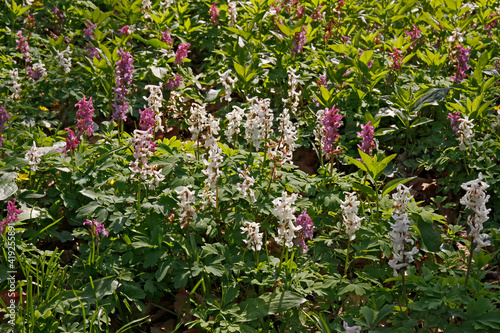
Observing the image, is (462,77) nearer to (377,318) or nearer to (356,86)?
(356,86)

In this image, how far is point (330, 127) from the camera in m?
3.32

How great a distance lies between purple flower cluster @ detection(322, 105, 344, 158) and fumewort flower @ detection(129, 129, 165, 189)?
3.90 feet

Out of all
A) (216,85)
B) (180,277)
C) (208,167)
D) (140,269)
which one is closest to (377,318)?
(180,277)

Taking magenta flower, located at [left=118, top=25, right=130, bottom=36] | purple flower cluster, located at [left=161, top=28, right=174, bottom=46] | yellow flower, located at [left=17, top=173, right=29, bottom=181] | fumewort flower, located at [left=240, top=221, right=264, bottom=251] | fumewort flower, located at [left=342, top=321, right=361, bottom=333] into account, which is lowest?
fumewort flower, located at [left=342, top=321, right=361, bottom=333]

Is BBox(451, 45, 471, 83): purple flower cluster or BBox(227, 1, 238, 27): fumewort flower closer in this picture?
BBox(451, 45, 471, 83): purple flower cluster

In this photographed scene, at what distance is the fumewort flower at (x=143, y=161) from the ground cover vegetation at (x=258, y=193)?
1 cm

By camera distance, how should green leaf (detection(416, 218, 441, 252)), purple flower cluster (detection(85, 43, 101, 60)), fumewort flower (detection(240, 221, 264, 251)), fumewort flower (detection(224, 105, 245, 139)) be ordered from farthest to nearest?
purple flower cluster (detection(85, 43, 101, 60)) < fumewort flower (detection(224, 105, 245, 139)) < green leaf (detection(416, 218, 441, 252)) < fumewort flower (detection(240, 221, 264, 251))

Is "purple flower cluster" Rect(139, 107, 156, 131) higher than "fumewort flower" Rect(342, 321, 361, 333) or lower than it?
higher

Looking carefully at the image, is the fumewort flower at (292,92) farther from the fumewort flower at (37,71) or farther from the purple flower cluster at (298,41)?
the fumewort flower at (37,71)

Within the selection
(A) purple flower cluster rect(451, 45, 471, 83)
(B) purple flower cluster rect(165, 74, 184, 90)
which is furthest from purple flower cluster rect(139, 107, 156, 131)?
(A) purple flower cluster rect(451, 45, 471, 83)

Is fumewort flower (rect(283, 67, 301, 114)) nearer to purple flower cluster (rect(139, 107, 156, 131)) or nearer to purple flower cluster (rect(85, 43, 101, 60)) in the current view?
purple flower cluster (rect(139, 107, 156, 131))

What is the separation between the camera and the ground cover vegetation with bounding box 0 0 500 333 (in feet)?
8.76

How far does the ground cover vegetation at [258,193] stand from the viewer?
8.76 feet

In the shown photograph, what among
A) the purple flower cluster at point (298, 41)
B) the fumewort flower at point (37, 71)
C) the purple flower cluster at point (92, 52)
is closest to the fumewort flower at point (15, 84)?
the fumewort flower at point (37, 71)
